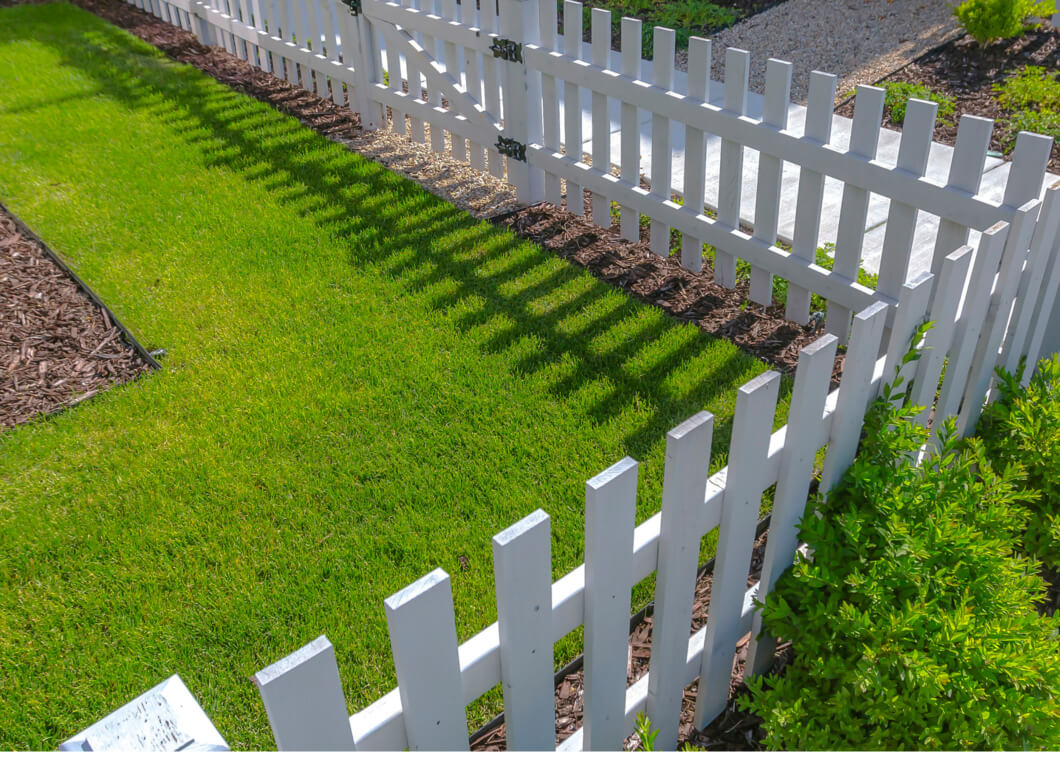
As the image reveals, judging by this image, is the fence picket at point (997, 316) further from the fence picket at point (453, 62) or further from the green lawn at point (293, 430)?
the fence picket at point (453, 62)

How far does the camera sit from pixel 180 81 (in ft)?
25.9

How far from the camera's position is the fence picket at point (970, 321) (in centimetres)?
255

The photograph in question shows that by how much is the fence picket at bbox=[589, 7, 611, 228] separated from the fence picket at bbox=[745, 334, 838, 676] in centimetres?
309

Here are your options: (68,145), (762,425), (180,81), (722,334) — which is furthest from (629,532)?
(180,81)

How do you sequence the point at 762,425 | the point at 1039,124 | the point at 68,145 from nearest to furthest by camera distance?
the point at 762,425, the point at 1039,124, the point at 68,145

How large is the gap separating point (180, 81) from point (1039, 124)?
7327 millimetres

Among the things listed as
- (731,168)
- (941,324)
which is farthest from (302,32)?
(941,324)

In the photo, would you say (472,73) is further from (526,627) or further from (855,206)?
(526,627)

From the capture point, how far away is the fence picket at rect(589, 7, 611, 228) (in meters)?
4.62

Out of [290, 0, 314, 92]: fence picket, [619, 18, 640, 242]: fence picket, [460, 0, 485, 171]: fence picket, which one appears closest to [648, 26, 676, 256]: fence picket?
[619, 18, 640, 242]: fence picket

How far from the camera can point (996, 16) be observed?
696 centimetres

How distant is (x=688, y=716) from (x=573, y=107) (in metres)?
3.76

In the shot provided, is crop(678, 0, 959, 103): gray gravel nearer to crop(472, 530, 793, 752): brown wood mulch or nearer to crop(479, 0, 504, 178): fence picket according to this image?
crop(479, 0, 504, 178): fence picket

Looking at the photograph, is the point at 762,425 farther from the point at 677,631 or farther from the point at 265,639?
the point at 265,639
